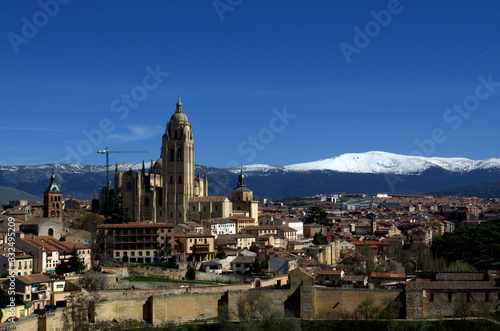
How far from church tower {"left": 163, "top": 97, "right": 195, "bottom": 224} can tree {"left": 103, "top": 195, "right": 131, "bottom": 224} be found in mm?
4851

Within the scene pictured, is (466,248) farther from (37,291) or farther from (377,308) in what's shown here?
(37,291)

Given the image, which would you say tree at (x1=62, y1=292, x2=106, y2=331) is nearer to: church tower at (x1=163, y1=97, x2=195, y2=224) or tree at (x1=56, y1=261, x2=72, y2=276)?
tree at (x1=56, y1=261, x2=72, y2=276)

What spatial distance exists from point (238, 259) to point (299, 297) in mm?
12360

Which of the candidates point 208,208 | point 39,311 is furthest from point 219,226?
point 39,311

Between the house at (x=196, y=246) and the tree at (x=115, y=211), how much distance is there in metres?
9.40

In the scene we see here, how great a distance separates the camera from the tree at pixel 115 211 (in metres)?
59.9

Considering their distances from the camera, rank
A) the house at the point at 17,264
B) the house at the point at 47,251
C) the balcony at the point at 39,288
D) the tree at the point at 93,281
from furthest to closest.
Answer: the house at the point at 47,251, the tree at the point at 93,281, the house at the point at 17,264, the balcony at the point at 39,288

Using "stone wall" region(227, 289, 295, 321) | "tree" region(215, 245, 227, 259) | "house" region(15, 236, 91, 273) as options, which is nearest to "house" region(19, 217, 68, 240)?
"house" region(15, 236, 91, 273)

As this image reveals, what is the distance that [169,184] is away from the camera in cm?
7200

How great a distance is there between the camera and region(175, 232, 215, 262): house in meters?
50.7

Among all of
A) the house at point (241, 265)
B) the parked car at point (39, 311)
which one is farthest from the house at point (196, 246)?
the parked car at point (39, 311)

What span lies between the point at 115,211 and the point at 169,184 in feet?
33.5

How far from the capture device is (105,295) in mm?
→ 36094

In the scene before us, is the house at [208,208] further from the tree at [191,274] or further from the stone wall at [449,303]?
the stone wall at [449,303]
